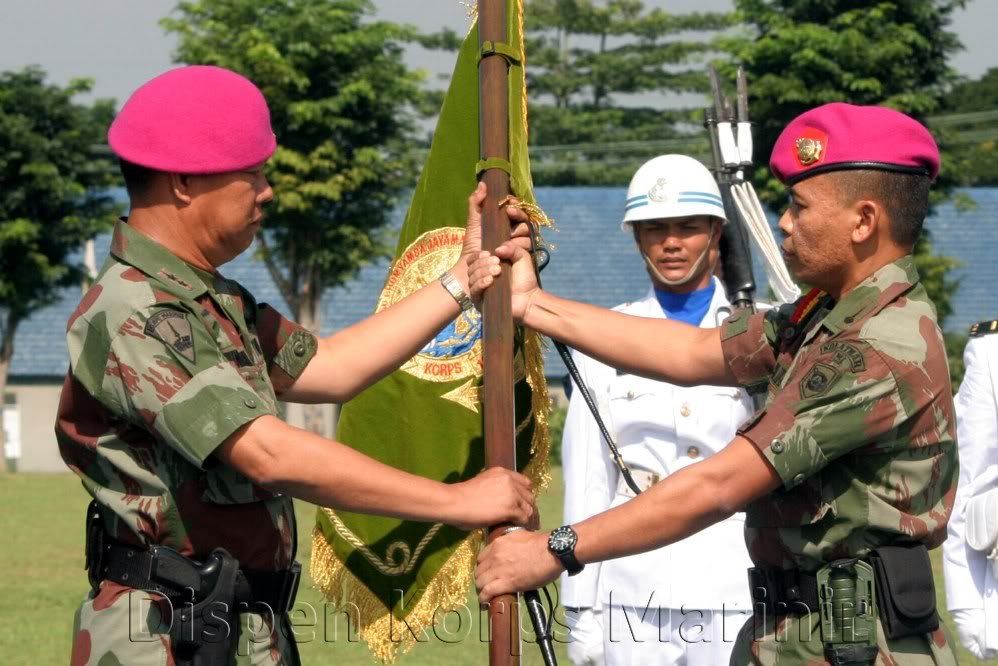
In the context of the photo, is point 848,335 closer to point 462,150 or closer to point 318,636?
point 462,150

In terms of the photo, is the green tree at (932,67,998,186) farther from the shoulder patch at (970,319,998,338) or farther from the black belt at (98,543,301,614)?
the black belt at (98,543,301,614)

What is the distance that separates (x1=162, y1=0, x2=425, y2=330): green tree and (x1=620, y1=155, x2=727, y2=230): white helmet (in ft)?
85.3

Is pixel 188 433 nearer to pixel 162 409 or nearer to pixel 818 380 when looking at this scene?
pixel 162 409

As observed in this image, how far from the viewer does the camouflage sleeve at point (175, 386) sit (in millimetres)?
3426

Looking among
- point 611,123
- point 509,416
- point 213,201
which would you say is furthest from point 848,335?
point 611,123

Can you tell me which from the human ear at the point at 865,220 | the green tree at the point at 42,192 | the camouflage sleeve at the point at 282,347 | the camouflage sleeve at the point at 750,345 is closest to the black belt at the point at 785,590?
the camouflage sleeve at the point at 750,345

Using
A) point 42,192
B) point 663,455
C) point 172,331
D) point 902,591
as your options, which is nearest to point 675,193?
point 663,455

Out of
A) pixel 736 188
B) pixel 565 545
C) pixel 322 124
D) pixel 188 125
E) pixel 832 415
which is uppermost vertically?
pixel 322 124

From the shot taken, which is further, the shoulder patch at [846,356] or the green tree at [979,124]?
the green tree at [979,124]

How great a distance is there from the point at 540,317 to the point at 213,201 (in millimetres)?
1334

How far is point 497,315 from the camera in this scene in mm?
4109

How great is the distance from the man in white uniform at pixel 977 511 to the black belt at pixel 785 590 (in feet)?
7.28

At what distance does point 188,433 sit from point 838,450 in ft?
5.15

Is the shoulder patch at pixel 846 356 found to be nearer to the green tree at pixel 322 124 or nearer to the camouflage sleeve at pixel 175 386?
the camouflage sleeve at pixel 175 386
